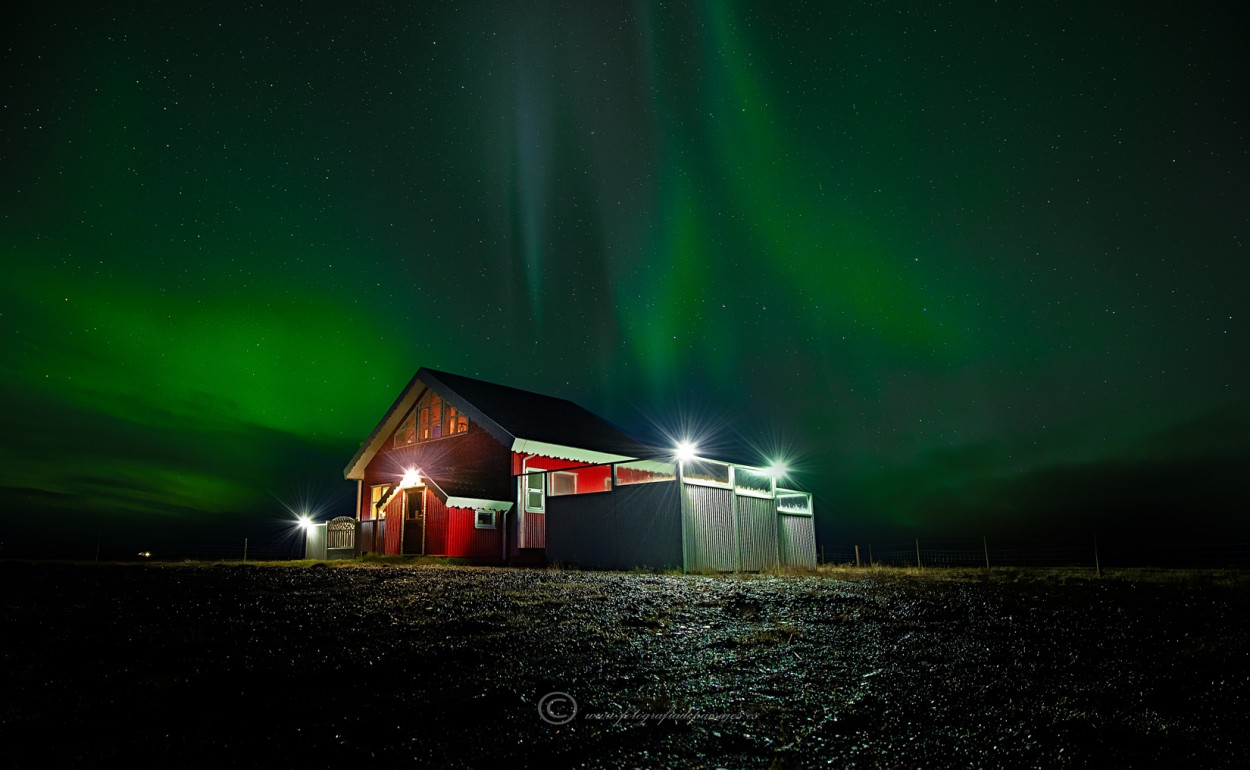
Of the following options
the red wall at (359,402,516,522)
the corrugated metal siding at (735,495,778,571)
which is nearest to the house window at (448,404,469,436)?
the red wall at (359,402,516,522)

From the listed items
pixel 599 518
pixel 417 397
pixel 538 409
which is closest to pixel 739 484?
pixel 599 518

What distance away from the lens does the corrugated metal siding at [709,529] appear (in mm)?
16203

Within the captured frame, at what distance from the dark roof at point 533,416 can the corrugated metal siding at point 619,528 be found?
4.85m

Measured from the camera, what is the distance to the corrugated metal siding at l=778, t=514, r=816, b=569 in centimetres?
2020

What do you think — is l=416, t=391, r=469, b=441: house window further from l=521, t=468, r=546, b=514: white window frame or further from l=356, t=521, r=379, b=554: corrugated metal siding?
l=356, t=521, r=379, b=554: corrugated metal siding

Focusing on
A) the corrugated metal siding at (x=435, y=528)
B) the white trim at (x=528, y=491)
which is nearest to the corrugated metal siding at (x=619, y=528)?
the white trim at (x=528, y=491)

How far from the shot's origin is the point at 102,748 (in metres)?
2.99

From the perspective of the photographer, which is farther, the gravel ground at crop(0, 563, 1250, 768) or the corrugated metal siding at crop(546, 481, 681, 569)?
the corrugated metal siding at crop(546, 481, 681, 569)

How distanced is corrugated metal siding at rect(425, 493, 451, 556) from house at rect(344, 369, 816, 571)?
0.04 metres

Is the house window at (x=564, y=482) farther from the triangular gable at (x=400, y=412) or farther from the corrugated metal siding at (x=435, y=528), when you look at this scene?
the corrugated metal siding at (x=435, y=528)

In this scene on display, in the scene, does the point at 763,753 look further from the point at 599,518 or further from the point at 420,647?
the point at 599,518

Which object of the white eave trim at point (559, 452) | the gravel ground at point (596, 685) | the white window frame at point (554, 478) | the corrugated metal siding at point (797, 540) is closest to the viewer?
the gravel ground at point (596, 685)

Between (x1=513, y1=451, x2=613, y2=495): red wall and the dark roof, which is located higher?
the dark roof

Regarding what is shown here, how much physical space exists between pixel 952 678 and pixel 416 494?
22.4 m
